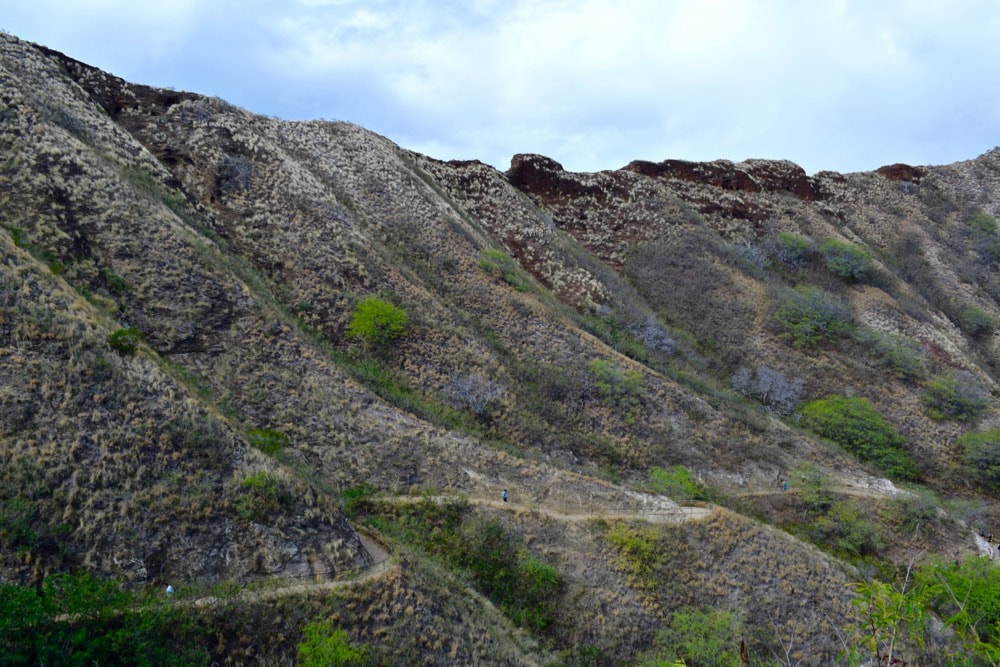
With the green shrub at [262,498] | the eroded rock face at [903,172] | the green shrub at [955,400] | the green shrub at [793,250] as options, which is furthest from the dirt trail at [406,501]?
the eroded rock face at [903,172]

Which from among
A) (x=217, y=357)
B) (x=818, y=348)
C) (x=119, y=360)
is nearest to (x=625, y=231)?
(x=818, y=348)

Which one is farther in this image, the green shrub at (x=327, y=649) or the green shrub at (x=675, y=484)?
the green shrub at (x=675, y=484)

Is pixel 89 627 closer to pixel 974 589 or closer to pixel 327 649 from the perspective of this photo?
pixel 327 649

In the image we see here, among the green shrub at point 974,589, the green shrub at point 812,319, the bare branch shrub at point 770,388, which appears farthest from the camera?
the green shrub at point 812,319

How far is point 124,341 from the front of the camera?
1688 centimetres

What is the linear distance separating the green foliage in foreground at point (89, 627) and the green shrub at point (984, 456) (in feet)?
109

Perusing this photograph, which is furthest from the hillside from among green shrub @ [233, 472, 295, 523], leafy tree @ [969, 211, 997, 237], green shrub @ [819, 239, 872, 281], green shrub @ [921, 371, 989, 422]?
leafy tree @ [969, 211, 997, 237]

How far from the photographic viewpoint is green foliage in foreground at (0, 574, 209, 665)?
10.4 metres

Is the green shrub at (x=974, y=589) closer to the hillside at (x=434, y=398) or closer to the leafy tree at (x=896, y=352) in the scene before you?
the hillside at (x=434, y=398)

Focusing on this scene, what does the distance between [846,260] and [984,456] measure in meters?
17.3

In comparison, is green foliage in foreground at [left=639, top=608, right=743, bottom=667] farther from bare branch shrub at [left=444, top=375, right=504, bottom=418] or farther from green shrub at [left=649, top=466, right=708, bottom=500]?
bare branch shrub at [left=444, top=375, right=504, bottom=418]

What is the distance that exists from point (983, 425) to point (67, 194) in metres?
42.4

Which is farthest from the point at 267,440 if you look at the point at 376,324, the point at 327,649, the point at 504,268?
the point at 504,268

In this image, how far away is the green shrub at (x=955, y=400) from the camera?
32375mm
